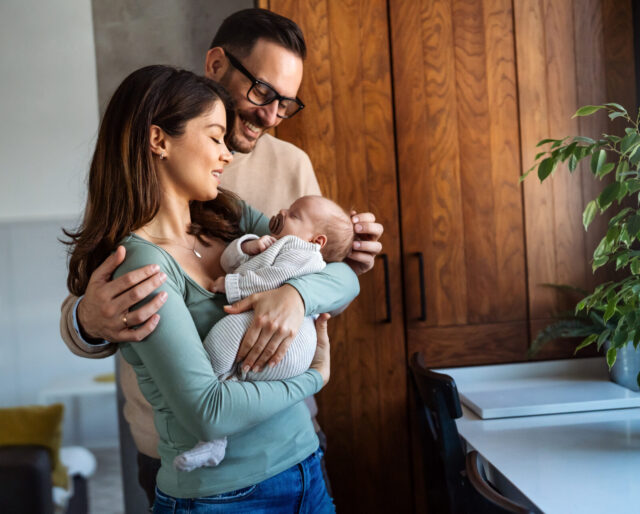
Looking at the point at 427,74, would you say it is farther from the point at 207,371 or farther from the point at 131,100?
the point at 207,371

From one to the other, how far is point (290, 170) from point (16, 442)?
1985 mm

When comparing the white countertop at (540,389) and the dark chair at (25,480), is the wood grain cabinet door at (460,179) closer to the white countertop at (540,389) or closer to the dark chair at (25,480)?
the white countertop at (540,389)

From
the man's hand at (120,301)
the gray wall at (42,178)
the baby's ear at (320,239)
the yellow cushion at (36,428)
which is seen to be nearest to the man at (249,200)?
the man's hand at (120,301)

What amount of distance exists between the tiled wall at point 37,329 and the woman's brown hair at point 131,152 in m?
1.85

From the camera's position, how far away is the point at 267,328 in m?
1.05

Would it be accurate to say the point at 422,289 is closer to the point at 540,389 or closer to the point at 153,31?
the point at 540,389

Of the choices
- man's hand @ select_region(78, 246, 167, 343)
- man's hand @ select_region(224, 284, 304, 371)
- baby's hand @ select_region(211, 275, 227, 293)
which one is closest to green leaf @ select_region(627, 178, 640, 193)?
man's hand @ select_region(224, 284, 304, 371)

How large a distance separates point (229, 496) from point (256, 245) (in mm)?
476

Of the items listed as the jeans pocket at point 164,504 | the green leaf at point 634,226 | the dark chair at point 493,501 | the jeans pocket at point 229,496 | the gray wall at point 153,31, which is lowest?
the jeans pocket at point 164,504

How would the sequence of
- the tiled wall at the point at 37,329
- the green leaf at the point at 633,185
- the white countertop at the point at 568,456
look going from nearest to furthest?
the white countertop at the point at 568,456
the green leaf at the point at 633,185
the tiled wall at the point at 37,329

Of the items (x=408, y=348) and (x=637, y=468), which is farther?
(x=408, y=348)

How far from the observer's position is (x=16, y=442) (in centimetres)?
284

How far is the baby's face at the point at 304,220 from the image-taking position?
138cm

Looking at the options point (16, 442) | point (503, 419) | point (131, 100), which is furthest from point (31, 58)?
point (503, 419)
